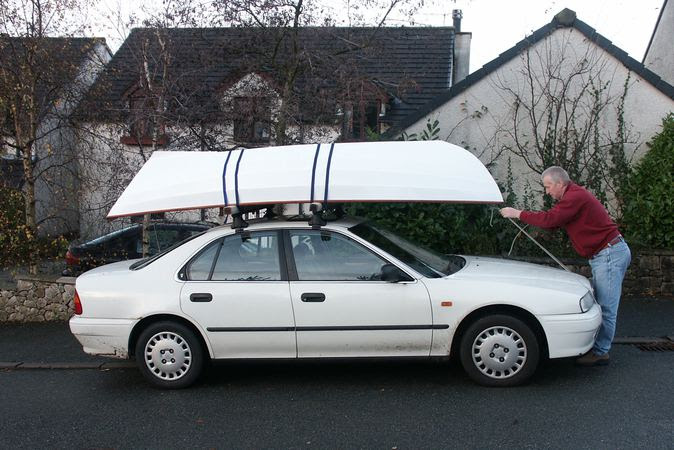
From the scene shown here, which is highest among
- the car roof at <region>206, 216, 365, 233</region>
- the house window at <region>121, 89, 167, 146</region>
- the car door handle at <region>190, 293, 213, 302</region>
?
the house window at <region>121, 89, 167, 146</region>

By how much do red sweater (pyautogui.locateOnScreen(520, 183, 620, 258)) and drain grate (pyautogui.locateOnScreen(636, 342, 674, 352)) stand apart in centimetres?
143

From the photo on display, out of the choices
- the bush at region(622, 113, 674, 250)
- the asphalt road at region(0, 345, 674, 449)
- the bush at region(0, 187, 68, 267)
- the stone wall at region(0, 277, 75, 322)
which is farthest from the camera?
the bush at region(0, 187, 68, 267)

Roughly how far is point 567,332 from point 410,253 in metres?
1.44

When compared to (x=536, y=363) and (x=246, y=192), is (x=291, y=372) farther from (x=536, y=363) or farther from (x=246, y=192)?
(x=536, y=363)

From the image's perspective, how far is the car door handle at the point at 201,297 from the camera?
5285 millimetres

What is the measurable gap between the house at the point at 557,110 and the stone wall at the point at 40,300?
213 inches

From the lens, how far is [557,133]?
10.1m

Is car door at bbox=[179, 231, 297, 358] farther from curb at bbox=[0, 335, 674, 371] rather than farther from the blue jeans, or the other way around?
the blue jeans

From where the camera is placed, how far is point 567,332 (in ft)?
16.5

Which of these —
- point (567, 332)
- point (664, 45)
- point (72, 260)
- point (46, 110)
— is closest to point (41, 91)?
point (46, 110)

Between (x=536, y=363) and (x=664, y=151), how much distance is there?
5.54m

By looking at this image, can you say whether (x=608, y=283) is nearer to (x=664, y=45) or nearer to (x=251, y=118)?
(x=251, y=118)

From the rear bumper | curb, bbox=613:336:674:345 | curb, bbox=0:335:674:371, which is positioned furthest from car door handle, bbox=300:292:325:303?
curb, bbox=613:336:674:345

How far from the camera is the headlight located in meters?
5.09
